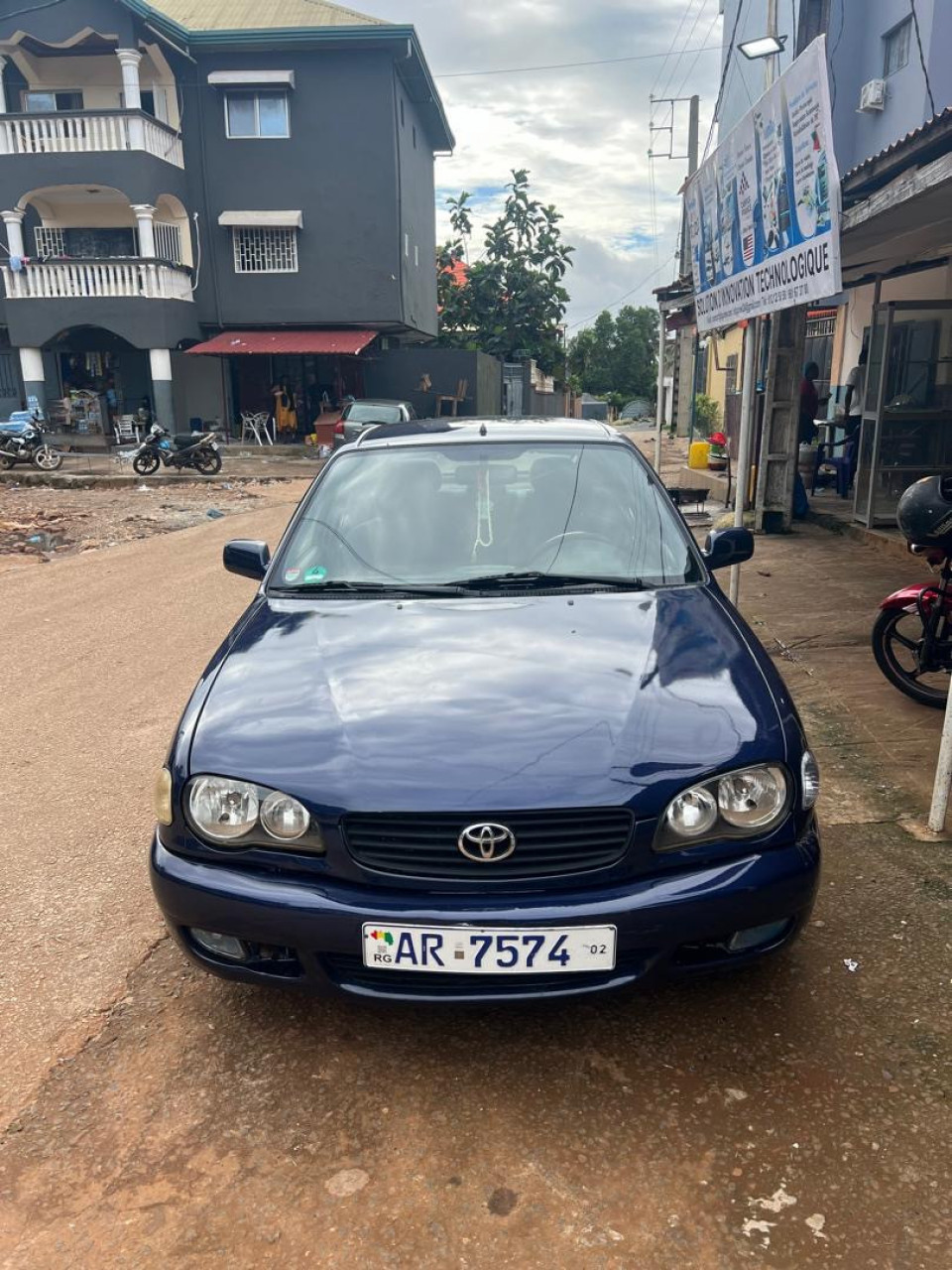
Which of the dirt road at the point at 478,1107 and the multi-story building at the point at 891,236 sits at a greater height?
the multi-story building at the point at 891,236

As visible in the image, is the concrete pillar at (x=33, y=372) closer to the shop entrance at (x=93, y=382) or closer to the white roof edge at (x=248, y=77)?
the shop entrance at (x=93, y=382)

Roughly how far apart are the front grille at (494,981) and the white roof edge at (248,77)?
25.8 metres

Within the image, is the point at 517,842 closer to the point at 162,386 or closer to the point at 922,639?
the point at 922,639

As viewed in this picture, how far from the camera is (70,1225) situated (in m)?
2.02

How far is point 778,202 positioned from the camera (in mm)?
5734

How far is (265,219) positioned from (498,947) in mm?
24818

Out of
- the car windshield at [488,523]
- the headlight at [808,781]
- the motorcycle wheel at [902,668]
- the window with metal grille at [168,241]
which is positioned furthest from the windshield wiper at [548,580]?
the window with metal grille at [168,241]

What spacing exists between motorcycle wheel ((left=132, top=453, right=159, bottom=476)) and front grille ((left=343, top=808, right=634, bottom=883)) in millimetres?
18058

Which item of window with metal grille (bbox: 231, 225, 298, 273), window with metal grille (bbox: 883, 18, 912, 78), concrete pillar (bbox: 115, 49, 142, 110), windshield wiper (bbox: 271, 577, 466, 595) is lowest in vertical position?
windshield wiper (bbox: 271, 577, 466, 595)

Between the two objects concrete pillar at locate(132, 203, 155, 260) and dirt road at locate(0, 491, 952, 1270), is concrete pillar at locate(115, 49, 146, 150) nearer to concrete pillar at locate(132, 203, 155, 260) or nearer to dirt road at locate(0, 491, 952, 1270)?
concrete pillar at locate(132, 203, 155, 260)

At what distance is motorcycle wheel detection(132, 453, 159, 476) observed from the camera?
61.5 feet

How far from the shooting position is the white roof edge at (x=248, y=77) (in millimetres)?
23250

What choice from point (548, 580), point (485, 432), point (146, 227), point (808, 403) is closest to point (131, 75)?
point (146, 227)

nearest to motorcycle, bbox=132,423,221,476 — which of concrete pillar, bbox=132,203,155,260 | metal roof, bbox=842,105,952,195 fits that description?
concrete pillar, bbox=132,203,155,260
